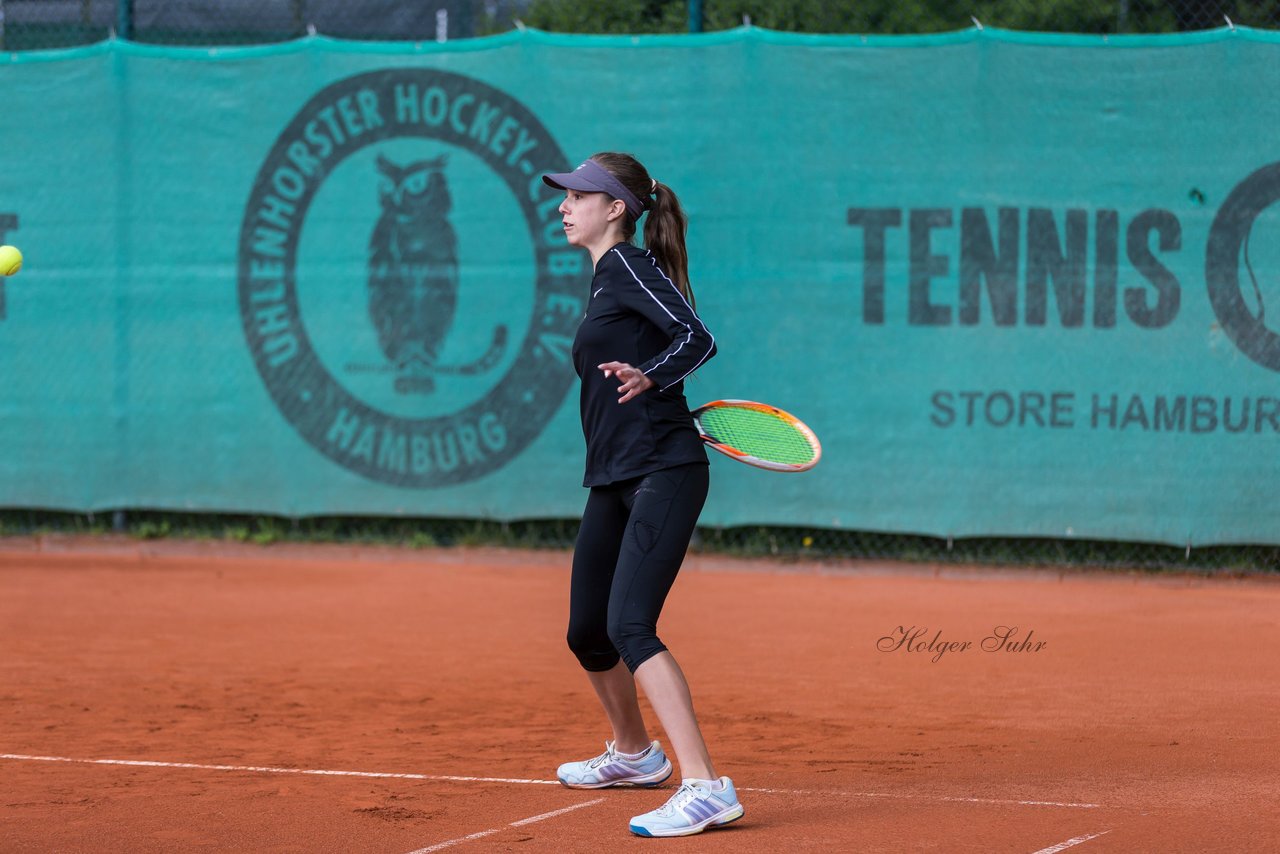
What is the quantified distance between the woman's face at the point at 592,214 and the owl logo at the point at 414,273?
4702mm

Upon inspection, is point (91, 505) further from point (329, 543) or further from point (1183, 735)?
point (1183, 735)

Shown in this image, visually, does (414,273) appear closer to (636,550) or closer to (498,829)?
(636,550)

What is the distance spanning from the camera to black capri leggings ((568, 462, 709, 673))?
3973 mm

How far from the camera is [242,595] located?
8.08 metres

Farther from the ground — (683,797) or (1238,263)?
(1238,263)

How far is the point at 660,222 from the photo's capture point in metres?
4.20

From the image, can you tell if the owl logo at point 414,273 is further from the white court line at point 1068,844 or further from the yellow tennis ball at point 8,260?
the white court line at point 1068,844

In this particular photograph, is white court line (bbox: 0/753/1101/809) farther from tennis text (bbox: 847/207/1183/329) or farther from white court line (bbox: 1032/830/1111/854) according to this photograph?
tennis text (bbox: 847/207/1183/329)

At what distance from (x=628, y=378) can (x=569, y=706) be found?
2.10 meters

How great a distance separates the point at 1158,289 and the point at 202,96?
5.29 metres

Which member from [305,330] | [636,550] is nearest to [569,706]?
[636,550]

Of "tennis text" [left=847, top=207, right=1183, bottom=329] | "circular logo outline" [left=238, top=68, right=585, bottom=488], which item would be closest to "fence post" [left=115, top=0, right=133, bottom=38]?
"circular logo outline" [left=238, top=68, right=585, bottom=488]

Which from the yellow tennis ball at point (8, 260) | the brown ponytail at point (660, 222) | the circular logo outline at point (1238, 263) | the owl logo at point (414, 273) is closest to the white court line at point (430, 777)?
the brown ponytail at point (660, 222)

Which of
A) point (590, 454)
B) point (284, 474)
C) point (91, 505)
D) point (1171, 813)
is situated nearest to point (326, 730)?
point (590, 454)
